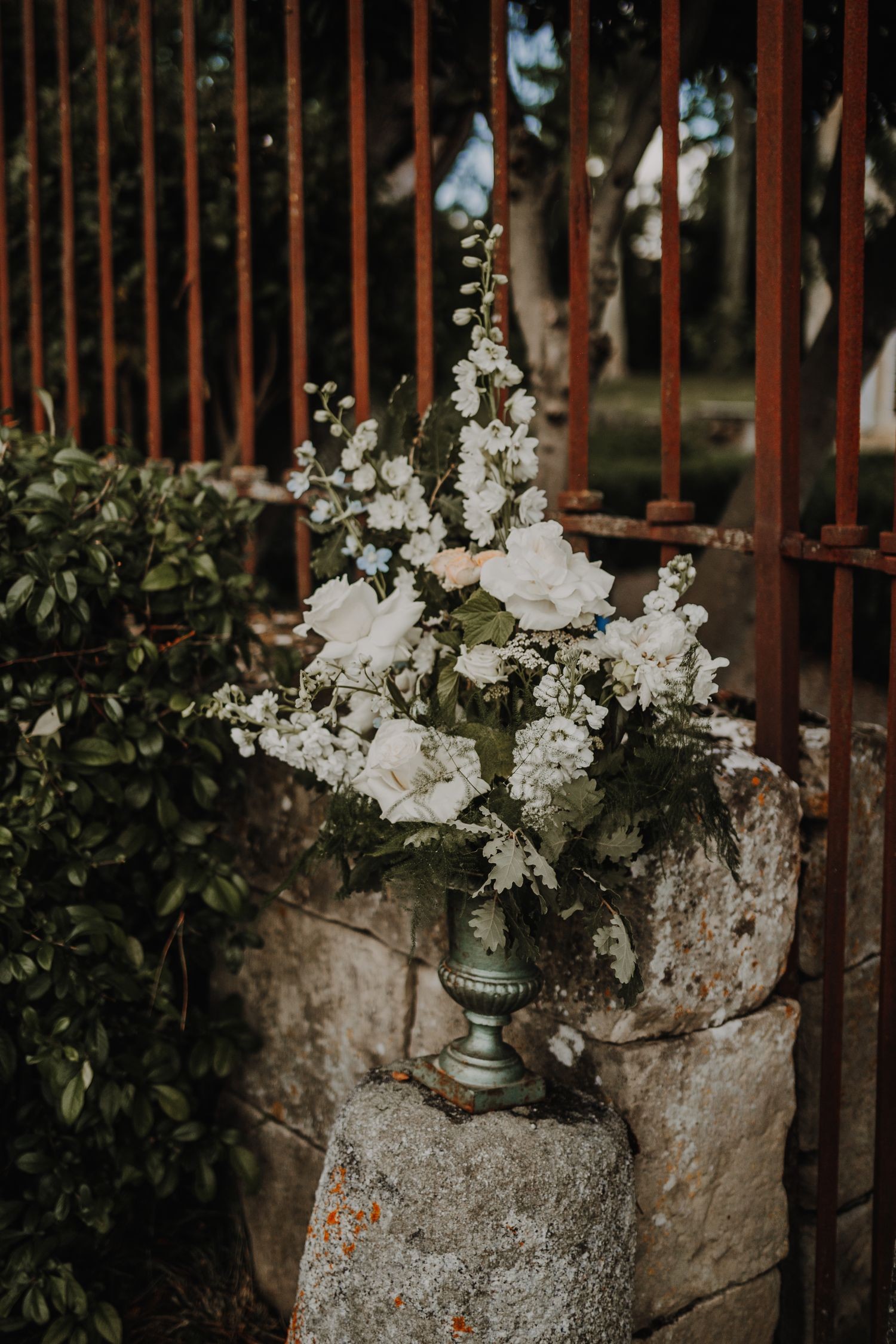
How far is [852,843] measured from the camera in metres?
2.00

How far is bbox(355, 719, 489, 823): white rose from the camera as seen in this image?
1426 mm

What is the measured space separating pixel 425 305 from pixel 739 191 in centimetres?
1608

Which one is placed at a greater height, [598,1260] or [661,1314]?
[598,1260]

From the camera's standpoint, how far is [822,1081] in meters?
1.85

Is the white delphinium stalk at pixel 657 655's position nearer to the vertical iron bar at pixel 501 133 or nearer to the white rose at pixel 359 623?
the white rose at pixel 359 623

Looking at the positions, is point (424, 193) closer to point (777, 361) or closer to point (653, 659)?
point (777, 361)

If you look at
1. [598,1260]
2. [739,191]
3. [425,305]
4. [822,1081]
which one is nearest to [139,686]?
[425,305]

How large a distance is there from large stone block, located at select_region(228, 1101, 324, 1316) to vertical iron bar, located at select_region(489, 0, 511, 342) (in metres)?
1.58

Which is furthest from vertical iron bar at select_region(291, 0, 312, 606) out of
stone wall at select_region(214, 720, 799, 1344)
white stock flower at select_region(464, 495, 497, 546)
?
stone wall at select_region(214, 720, 799, 1344)

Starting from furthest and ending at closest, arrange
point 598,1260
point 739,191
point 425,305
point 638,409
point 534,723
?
point 739,191 → point 638,409 → point 425,305 → point 598,1260 → point 534,723

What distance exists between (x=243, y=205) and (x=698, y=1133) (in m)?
1.97

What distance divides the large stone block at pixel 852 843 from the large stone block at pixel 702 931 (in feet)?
0.31

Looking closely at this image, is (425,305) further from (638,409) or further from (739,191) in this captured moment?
(739,191)

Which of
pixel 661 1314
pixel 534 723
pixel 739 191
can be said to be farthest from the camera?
pixel 739 191
